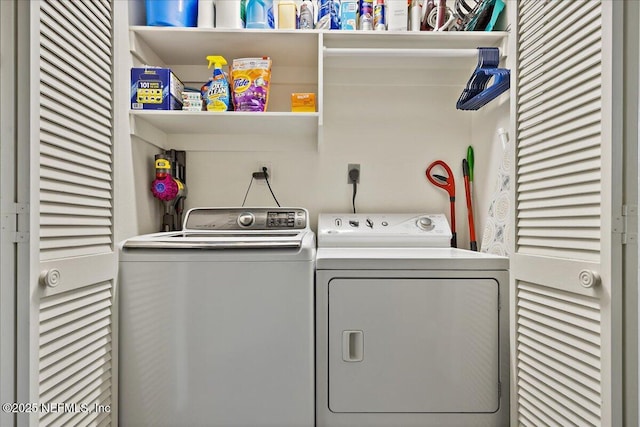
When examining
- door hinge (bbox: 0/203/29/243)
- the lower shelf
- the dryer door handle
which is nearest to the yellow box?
the lower shelf

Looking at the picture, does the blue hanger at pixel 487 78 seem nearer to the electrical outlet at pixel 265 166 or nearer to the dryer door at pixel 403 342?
the dryer door at pixel 403 342

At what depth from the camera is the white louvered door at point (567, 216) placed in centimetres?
98

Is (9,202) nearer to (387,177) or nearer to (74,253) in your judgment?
(74,253)

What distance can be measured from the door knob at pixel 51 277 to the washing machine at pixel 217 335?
0.32 metres

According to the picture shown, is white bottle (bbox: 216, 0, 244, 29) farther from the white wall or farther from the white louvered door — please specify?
the white louvered door

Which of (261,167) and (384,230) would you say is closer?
(384,230)

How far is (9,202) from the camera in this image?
99 centimetres

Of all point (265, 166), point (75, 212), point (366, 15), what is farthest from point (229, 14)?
point (75, 212)

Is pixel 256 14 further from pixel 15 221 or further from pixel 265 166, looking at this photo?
pixel 15 221

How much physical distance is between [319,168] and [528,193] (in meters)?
1.15

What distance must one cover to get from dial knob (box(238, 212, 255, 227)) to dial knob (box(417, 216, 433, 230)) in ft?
2.87

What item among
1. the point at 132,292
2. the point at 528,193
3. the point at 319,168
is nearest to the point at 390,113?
the point at 319,168

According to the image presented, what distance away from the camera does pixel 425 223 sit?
6.59 feet

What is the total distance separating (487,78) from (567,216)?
85 cm
